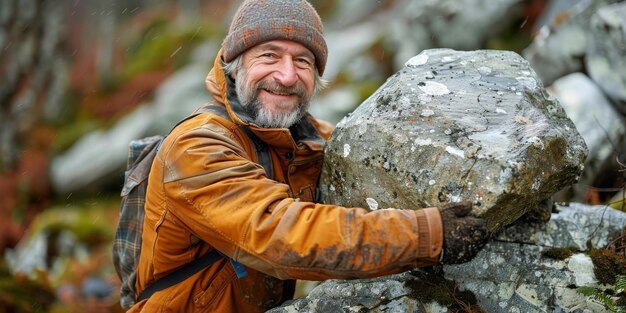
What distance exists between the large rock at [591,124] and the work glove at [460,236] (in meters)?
3.89

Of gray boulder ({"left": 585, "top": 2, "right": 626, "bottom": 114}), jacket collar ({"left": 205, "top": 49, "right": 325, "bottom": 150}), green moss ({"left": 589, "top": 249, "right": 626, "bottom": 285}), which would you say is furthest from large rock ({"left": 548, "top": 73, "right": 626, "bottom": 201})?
jacket collar ({"left": 205, "top": 49, "right": 325, "bottom": 150})

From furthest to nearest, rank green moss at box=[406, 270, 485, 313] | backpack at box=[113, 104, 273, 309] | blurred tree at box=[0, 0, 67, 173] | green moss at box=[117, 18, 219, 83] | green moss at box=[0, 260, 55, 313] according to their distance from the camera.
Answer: green moss at box=[117, 18, 219, 83] < blurred tree at box=[0, 0, 67, 173] < green moss at box=[0, 260, 55, 313] < backpack at box=[113, 104, 273, 309] < green moss at box=[406, 270, 485, 313]

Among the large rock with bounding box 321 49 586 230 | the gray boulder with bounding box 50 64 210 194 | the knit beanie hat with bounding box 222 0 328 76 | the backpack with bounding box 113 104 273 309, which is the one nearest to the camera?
the large rock with bounding box 321 49 586 230

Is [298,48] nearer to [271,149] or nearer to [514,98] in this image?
[271,149]

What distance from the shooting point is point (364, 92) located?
571 inches

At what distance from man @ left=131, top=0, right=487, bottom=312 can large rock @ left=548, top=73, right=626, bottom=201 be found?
3413 mm

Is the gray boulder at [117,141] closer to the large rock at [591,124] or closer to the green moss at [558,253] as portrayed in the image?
the large rock at [591,124]

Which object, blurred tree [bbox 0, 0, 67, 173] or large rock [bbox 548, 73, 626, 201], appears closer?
large rock [bbox 548, 73, 626, 201]

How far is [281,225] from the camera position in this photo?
3.22m

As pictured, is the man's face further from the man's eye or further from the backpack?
the backpack

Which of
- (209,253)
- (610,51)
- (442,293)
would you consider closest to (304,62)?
(209,253)

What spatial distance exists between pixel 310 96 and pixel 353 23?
19.7 metres

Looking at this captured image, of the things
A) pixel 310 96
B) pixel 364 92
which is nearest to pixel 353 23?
pixel 364 92

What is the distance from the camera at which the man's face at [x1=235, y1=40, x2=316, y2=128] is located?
4.46 meters
